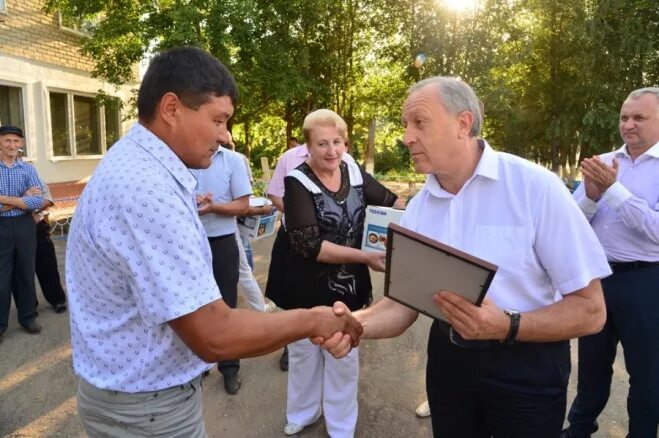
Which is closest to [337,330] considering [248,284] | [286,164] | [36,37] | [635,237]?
[635,237]

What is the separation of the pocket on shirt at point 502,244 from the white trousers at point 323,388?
150cm

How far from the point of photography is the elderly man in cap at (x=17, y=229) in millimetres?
4625

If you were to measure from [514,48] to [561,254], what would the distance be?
1893cm

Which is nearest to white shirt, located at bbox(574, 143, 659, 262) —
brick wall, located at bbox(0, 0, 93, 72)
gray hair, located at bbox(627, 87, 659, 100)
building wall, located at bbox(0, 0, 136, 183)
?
gray hair, located at bbox(627, 87, 659, 100)

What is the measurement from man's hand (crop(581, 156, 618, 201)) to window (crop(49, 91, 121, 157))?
13661 mm

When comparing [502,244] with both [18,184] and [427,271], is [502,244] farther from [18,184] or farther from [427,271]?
[18,184]

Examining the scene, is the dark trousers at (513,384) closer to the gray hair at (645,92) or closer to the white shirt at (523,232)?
the white shirt at (523,232)

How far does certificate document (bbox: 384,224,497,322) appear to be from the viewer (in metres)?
1.44

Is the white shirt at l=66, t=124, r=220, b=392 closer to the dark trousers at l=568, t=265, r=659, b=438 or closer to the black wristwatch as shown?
the black wristwatch

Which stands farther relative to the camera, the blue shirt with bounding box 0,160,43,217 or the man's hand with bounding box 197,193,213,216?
the blue shirt with bounding box 0,160,43,217

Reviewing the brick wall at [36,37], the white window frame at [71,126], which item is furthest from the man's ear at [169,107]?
the white window frame at [71,126]

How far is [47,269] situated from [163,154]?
487 cm

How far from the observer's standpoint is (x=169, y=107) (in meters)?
1.46

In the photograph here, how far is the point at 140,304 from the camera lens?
1334mm
